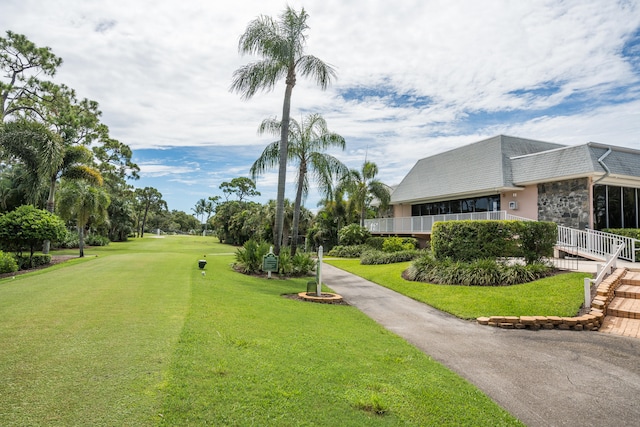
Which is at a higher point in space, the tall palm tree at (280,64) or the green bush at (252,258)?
the tall palm tree at (280,64)

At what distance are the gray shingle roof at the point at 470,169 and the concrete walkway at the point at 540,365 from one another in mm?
13823

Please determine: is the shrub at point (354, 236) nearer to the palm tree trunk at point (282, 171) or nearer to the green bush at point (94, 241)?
the palm tree trunk at point (282, 171)

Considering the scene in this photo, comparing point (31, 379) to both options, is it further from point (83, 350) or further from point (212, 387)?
point (212, 387)

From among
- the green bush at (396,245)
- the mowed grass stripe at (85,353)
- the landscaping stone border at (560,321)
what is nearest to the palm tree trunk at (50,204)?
the mowed grass stripe at (85,353)

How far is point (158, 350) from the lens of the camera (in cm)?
462

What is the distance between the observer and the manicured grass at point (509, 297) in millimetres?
9031

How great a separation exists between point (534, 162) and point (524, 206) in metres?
2.37

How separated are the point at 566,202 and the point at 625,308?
1058 centimetres

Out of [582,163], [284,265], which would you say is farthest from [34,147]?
[582,163]

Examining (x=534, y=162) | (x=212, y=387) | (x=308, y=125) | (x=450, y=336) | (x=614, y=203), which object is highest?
(x=308, y=125)

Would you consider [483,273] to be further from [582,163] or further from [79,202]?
[79,202]

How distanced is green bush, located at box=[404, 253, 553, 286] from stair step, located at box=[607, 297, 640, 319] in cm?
252

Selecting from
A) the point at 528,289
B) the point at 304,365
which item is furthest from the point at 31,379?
the point at 528,289

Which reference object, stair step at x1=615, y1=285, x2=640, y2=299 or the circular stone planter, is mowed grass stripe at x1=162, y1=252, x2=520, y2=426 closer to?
the circular stone planter
